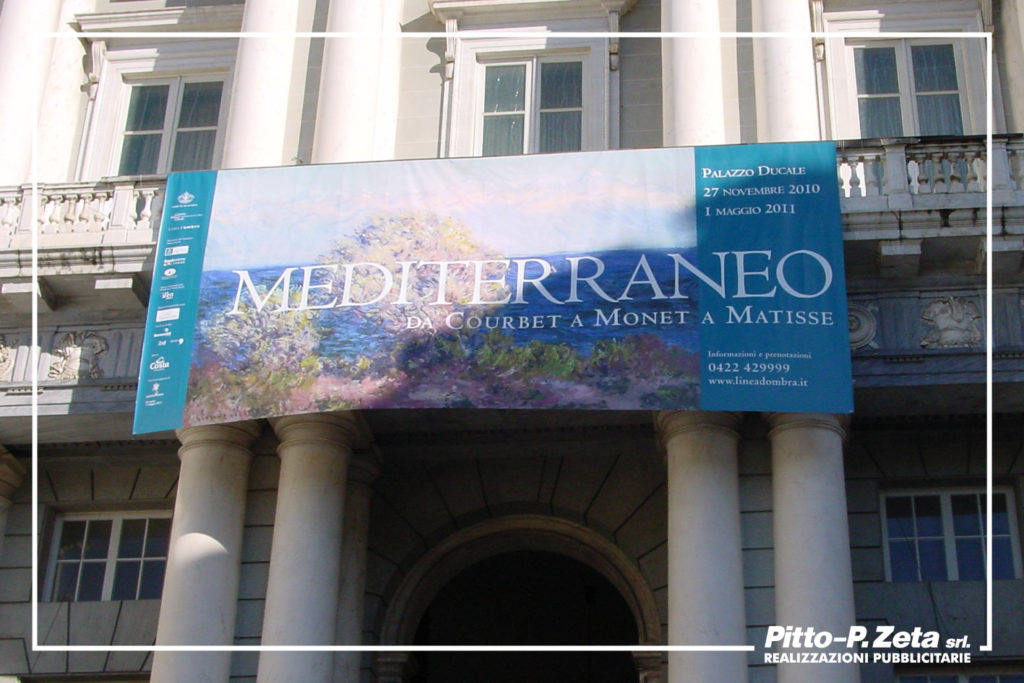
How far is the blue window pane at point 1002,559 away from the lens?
16.2m

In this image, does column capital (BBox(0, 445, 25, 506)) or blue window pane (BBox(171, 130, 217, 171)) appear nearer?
column capital (BBox(0, 445, 25, 506))

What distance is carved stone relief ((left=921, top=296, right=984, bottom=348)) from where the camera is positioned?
15594 millimetres

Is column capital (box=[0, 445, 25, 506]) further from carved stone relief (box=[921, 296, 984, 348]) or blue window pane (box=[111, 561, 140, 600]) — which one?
carved stone relief (box=[921, 296, 984, 348])

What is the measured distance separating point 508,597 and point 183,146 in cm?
971

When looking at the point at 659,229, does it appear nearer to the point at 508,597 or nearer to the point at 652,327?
the point at 652,327

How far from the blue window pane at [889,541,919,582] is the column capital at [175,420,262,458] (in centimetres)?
758

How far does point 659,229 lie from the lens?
1526 centimetres

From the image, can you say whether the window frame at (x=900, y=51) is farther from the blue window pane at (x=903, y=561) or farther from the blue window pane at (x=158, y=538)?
the blue window pane at (x=158, y=538)

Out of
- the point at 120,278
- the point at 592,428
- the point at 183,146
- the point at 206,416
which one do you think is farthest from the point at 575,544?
the point at 183,146

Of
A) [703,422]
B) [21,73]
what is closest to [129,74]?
[21,73]

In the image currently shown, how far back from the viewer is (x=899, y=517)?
1675cm

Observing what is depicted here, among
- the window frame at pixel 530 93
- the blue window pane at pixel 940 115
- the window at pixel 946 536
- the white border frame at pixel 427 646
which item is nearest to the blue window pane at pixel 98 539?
the white border frame at pixel 427 646

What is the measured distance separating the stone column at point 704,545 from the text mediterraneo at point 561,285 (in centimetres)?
122

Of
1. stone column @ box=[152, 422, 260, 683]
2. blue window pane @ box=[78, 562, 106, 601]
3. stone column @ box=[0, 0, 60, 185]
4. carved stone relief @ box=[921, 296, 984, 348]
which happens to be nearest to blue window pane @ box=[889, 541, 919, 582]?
carved stone relief @ box=[921, 296, 984, 348]
